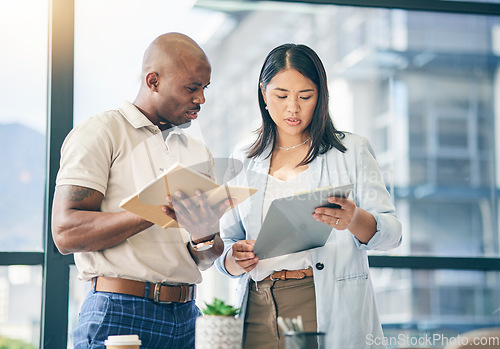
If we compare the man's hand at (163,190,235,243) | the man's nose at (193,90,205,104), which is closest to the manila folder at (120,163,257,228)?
the man's hand at (163,190,235,243)

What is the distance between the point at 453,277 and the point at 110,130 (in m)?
2.00

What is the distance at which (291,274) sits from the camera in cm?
192

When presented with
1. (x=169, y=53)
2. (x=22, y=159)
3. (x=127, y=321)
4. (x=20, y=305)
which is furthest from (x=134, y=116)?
(x=20, y=305)

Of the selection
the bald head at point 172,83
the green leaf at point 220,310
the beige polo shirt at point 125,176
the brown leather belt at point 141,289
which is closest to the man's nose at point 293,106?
the bald head at point 172,83

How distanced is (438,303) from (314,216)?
67.5 inches

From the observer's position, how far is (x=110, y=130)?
1.89 meters

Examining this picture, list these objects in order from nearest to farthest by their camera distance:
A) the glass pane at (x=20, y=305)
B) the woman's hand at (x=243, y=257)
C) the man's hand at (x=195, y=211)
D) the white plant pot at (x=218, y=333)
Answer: the white plant pot at (x=218, y=333) → the man's hand at (x=195, y=211) → the woman's hand at (x=243, y=257) → the glass pane at (x=20, y=305)

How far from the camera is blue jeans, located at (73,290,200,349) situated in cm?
173

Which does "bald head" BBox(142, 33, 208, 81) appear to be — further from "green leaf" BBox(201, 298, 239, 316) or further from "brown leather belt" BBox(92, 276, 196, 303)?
"green leaf" BBox(201, 298, 239, 316)

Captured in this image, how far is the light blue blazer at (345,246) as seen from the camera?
1896 millimetres

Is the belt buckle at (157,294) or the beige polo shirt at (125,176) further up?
the beige polo shirt at (125,176)

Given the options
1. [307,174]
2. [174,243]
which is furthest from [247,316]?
[307,174]

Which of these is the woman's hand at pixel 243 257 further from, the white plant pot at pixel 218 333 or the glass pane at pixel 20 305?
the glass pane at pixel 20 305

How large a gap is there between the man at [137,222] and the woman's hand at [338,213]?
27 centimetres
